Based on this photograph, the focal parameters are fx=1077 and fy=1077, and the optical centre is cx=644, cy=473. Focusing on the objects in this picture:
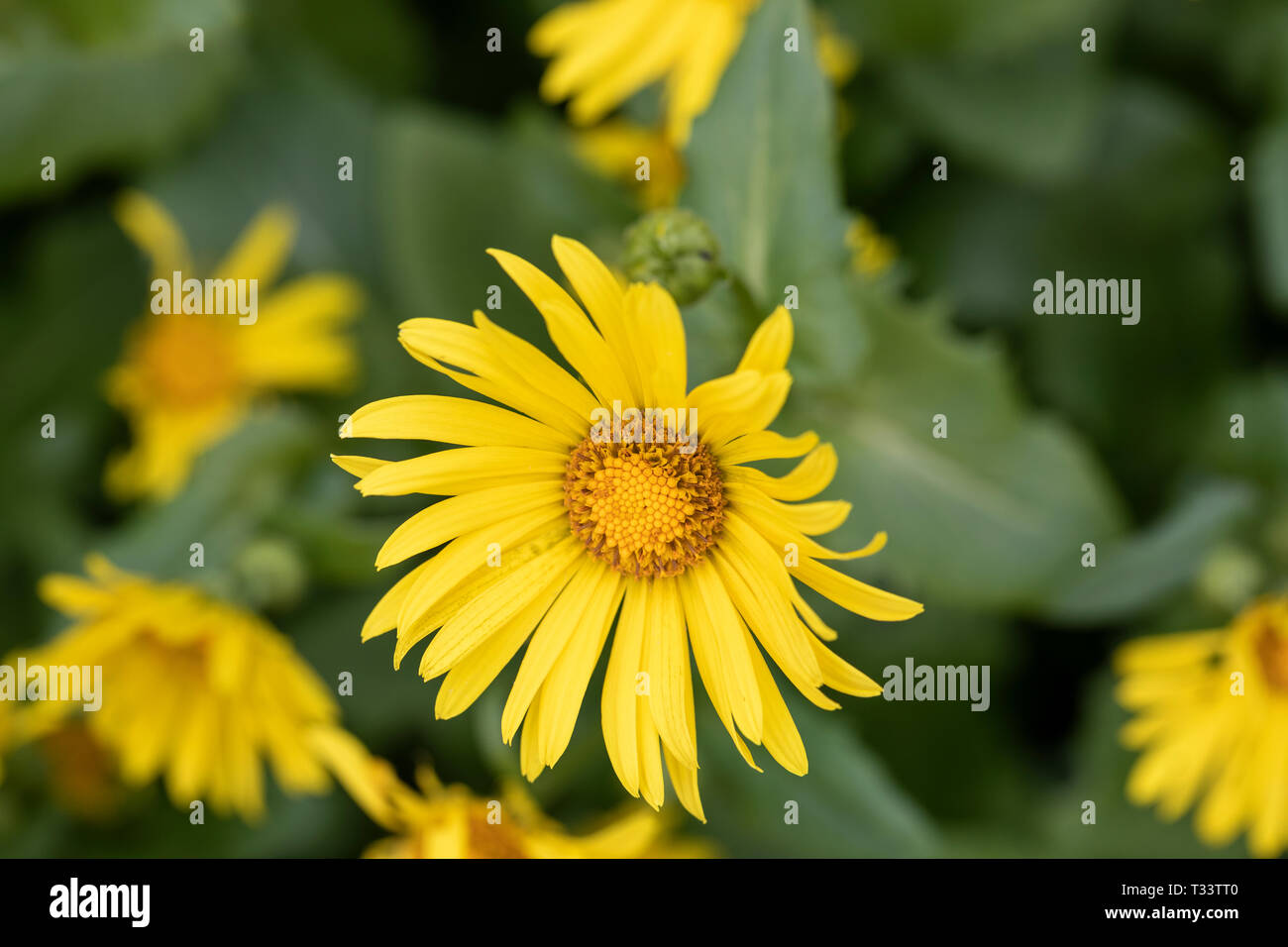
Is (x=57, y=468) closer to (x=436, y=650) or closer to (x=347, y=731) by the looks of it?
(x=347, y=731)

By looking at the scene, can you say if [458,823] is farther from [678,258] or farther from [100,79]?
[100,79]

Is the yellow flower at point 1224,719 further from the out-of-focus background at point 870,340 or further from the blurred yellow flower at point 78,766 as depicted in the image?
the blurred yellow flower at point 78,766

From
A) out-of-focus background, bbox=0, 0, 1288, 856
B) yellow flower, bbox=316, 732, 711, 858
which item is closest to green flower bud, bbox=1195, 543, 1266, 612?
out-of-focus background, bbox=0, 0, 1288, 856

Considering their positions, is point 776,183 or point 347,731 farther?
point 347,731

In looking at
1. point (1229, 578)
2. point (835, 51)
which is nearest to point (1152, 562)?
point (1229, 578)

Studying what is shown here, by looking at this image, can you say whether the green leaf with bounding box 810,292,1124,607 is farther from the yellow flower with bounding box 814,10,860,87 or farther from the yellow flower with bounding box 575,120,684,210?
the yellow flower with bounding box 575,120,684,210
